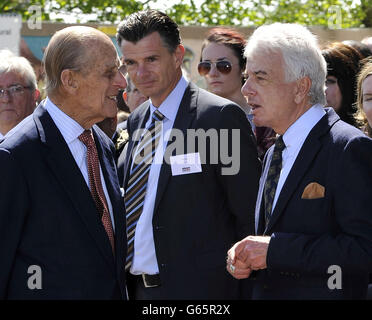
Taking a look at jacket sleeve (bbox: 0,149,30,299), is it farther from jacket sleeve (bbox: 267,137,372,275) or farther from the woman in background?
the woman in background

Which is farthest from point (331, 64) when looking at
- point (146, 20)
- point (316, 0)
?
point (316, 0)

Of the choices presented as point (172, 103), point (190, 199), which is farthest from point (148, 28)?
point (190, 199)

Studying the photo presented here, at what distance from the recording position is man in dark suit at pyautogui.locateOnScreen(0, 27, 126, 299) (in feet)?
9.96

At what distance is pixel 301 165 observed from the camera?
3.15 m

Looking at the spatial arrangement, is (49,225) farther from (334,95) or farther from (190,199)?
(334,95)

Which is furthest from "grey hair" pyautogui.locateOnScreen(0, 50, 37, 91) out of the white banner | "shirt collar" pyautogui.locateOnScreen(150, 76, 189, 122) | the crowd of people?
the white banner

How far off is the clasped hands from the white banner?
271 inches

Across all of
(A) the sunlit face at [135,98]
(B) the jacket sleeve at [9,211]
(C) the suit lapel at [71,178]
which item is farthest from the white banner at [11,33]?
(B) the jacket sleeve at [9,211]

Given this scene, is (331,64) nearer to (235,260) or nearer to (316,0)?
A: (235,260)

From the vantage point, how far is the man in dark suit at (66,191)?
304 centimetres

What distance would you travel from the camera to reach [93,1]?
563 inches

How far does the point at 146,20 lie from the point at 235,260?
1.87m
